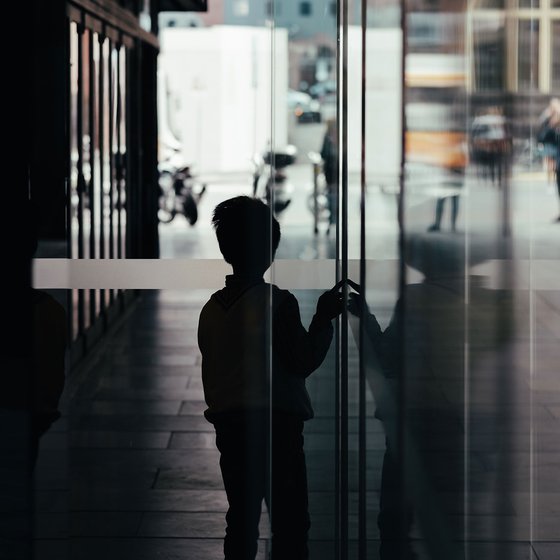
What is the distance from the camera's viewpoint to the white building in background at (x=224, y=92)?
4.38m

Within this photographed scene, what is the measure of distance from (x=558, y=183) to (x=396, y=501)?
37.9 inches

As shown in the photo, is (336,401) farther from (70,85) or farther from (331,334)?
(70,85)

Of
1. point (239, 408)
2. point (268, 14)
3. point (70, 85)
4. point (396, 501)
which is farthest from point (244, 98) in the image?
point (396, 501)

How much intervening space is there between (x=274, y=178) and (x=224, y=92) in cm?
30

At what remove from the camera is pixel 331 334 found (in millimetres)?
4309

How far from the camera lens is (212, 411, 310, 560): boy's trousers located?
4.39m

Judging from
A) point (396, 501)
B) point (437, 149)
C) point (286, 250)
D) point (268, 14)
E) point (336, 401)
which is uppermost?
point (268, 14)

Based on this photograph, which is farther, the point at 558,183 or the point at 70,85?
the point at 70,85

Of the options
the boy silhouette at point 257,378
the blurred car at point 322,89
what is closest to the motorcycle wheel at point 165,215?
the boy silhouette at point 257,378

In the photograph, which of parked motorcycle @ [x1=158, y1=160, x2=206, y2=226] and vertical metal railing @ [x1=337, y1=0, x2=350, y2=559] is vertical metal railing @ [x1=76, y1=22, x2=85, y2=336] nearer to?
parked motorcycle @ [x1=158, y1=160, x2=206, y2=226]

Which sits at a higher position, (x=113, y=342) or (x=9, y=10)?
(x=9, y=10)

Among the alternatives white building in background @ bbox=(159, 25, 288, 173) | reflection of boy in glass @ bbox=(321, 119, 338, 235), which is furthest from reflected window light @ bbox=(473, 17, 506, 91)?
white building in background @ bbox=(159, 25, 288, 173)

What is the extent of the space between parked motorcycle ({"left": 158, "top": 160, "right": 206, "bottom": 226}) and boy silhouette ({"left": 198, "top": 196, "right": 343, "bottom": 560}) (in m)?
0.08

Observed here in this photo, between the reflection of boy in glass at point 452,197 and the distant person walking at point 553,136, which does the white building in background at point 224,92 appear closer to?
the reflection of boy in glass at point 452,197
